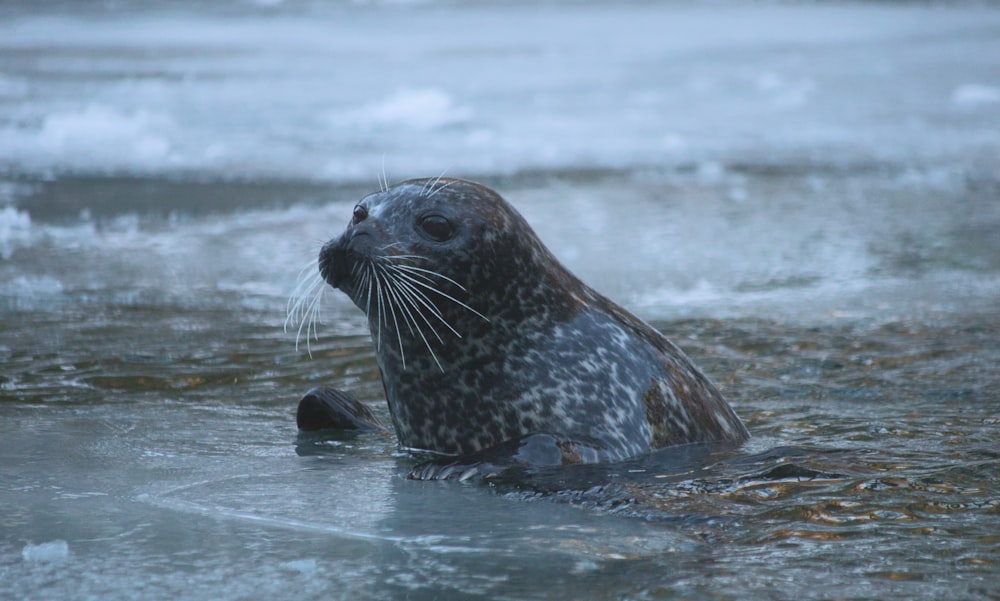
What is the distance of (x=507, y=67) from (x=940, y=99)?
5255 millimetres

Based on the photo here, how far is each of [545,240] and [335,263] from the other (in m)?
5.12

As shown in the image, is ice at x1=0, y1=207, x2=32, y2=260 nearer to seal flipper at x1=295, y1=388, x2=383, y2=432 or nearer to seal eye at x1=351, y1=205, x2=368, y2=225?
seal flipper at x1=295, y1=388, x2=383, y2=432

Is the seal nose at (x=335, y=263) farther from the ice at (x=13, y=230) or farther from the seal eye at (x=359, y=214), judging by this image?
the ice at (x=13, y=230)

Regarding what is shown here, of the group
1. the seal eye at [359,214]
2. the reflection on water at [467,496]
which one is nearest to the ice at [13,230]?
the reflection on water at [467,496]

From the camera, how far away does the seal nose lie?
4.13 m

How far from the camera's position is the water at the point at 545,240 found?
122 inches

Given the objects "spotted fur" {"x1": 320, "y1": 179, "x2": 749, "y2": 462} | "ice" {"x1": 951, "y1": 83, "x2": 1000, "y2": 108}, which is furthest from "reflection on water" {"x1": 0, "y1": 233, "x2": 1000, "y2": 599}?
"ice" {"x1": 951, "y1": 83, "x2": 1000, "y2": 108}

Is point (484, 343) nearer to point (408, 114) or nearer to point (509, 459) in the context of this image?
point (509, 459)

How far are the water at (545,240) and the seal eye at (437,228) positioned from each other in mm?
743

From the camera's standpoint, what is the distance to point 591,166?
1272cm

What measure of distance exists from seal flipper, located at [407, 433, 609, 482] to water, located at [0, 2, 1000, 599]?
64 mm

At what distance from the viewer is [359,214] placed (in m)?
4.43

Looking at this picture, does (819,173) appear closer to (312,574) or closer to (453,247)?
(453,247)

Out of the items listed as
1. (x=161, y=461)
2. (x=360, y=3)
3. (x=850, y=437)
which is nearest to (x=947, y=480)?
(x=850, y=437)
